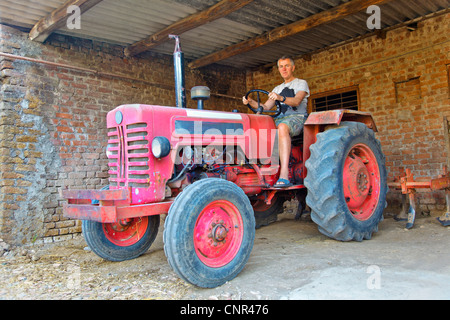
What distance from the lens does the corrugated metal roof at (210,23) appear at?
16.4 ft

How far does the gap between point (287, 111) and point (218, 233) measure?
2.10 meters

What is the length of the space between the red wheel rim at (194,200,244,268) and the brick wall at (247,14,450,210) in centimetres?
439

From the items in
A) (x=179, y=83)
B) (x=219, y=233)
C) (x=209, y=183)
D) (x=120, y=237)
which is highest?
(x=179, y=83)

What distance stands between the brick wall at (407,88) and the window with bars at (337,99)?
4.9 inches

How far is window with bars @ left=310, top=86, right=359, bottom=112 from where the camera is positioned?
7096 mm

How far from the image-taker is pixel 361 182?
414 cm

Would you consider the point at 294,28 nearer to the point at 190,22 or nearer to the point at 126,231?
the point at 190,22

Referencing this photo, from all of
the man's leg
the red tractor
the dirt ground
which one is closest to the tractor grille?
the red tractor

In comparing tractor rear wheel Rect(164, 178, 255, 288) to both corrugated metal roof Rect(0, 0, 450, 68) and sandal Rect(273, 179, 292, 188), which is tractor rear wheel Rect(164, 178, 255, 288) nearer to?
sandal Rect(273, 179, 292, 188)

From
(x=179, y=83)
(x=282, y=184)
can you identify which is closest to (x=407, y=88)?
(x=282, y=184)

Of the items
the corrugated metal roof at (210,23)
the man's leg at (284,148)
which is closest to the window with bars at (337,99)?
the corrugated metal roof at (210,23)

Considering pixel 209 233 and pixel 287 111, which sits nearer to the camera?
pixel 209 233

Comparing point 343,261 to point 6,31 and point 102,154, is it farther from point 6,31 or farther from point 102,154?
point 6,31
